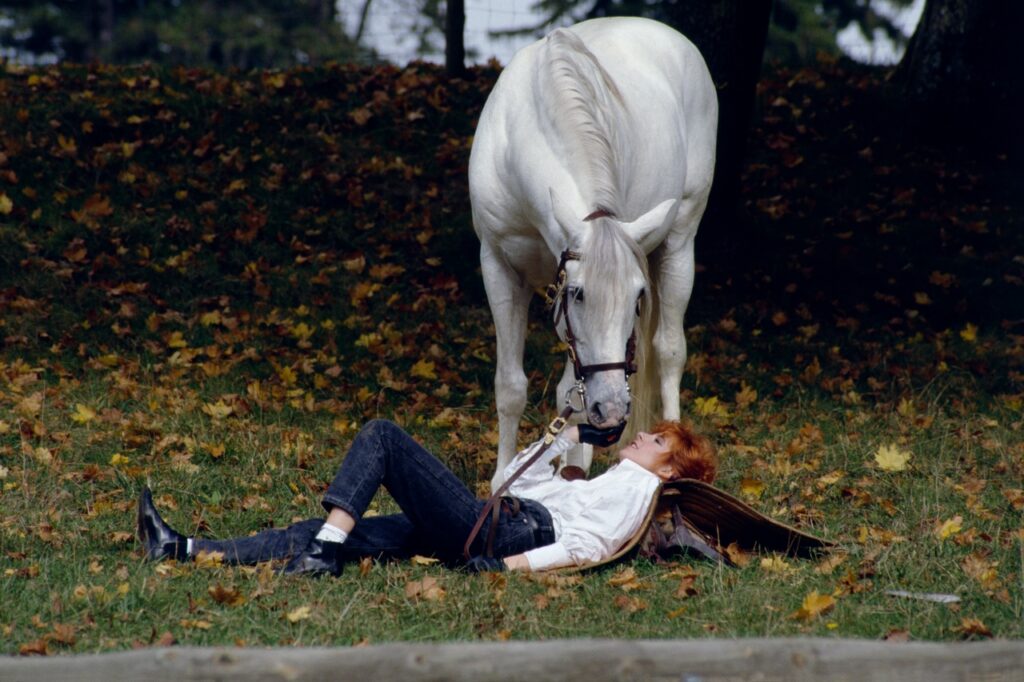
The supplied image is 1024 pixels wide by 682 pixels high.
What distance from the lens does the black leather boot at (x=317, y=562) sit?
4.27 metres

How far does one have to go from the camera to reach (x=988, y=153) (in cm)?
1143

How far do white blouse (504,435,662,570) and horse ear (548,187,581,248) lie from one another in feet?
2.58

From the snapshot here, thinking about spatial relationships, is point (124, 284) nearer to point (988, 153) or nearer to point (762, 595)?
point (762, 595)

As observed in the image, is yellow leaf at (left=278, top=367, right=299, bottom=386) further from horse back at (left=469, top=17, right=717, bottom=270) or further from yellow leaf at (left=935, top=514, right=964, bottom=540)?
yellow leaf at (left=935, top=514, right=964, bottom=540)

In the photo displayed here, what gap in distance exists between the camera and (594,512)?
4547 millimetres

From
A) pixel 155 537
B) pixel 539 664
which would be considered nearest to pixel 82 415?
pixel 155 537

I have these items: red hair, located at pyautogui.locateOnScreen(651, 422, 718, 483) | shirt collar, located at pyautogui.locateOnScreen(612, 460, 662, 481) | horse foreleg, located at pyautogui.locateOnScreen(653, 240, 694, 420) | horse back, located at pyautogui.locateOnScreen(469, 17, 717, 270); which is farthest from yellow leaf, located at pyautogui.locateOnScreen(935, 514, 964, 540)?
horse back, located at pyautogui.locateOnScreen(469, 17, 717, 270)

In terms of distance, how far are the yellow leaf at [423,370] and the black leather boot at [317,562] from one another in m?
3.42

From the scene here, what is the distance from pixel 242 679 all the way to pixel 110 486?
323 centimetres

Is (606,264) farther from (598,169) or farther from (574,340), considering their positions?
(598,169)

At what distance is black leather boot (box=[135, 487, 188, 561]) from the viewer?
4.38 m

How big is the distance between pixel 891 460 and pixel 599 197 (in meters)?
2.31

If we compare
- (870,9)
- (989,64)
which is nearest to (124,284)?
(989,64)

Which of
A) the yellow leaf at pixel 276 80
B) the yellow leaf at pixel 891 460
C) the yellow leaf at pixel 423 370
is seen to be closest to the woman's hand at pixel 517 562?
the yellow leaf at pixel 891 460
